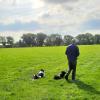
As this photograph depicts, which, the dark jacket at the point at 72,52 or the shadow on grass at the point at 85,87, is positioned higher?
the dark jacket at the point at 72,52

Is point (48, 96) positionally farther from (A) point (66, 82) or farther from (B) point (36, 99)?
(A) point (66, 82)

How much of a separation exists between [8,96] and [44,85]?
12.0 feet

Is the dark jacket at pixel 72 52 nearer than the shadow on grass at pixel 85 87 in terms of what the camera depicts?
No

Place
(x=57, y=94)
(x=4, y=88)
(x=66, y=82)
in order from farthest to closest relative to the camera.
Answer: (x=66, y=82)
(x=4, y=88)
(x=57, y=94)

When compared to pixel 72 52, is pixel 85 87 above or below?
below

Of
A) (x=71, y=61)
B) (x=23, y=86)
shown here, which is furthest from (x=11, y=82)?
(x=71, y=61)

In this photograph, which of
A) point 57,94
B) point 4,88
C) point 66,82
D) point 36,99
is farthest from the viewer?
point 66,82

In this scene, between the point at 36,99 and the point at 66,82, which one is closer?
the point at 36,99

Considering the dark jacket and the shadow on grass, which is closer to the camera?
the shadow on grass

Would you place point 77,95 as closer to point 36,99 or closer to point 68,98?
point 68,98

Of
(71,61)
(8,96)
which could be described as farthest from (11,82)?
(8,96)

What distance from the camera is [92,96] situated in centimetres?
1553

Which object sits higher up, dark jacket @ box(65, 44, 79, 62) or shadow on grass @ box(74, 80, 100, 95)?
dark jacket @ box(65, 44, 79, 62)

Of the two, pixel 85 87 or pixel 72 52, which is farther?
pixel 72 52
